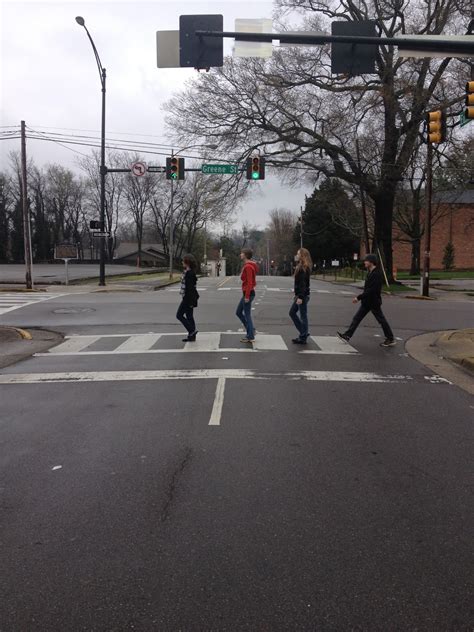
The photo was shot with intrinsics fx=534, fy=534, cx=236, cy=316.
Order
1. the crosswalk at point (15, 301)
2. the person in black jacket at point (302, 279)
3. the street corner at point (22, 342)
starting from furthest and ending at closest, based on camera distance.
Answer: the crosswalk at point (15, 301)
the person in black jacket at point (302, 279)
the street corner at point (22, 342)

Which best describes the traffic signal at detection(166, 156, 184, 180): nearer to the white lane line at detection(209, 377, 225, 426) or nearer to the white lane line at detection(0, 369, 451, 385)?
the white lane line at detection(0, 369, 451, 385)

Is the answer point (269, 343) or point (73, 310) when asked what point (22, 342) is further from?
point (73, 310)

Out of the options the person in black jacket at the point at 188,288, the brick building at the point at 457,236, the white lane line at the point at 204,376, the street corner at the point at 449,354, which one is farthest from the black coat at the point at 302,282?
the brick building at the point at 457,236

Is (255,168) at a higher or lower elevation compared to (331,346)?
higher

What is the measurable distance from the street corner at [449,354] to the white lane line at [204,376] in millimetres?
356

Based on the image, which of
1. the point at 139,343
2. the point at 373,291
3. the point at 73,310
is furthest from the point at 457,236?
the point at 139,343

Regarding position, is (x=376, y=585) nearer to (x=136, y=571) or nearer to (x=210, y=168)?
(x=136, y=571)

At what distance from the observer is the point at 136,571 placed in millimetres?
2938

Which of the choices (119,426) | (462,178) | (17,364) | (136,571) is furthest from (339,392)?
(462,178)

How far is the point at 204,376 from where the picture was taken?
754cm

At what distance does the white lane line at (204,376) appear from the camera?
295 inches

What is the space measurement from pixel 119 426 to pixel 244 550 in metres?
2.59

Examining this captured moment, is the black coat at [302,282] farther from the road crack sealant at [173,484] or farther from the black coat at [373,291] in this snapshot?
the road crack sealant at [173,484]

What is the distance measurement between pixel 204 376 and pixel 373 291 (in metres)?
4.24
